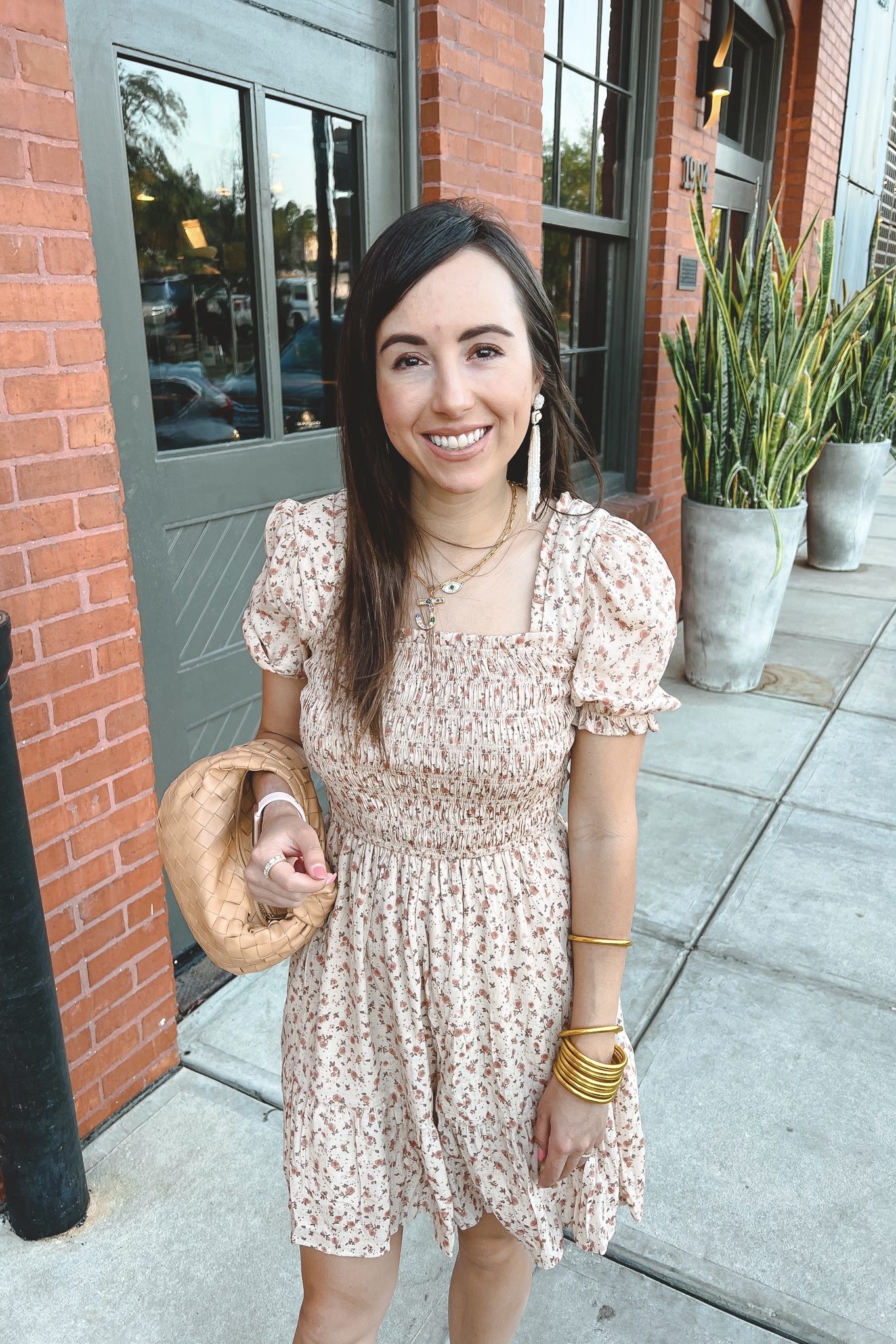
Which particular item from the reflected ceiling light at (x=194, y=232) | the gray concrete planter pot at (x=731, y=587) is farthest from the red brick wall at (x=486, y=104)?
the gray concrete planter pot at (x=731, y=587)

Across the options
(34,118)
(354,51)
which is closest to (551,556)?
(34,118)

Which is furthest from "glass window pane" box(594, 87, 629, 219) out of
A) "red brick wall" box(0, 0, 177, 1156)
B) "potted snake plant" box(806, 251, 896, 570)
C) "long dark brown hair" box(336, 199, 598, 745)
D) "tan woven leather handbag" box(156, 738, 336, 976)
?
"tan woven leather handbag" box(156, 738, 336, 976)

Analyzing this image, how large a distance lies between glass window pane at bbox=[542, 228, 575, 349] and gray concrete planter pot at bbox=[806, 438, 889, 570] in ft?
9.20

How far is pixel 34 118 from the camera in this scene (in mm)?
1746

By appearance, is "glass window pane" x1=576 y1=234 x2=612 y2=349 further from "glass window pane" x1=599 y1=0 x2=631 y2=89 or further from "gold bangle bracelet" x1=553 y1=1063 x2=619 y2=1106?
"gold bangle bracelet" x1=553 y1=1063 x2=619 y2=1106

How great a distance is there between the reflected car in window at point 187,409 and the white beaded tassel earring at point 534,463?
4.42 feet

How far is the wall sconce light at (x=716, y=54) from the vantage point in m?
4.96

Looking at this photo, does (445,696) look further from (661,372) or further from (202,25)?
(661,372)

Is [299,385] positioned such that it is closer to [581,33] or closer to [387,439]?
[387,439]

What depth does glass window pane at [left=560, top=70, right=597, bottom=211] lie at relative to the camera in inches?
171

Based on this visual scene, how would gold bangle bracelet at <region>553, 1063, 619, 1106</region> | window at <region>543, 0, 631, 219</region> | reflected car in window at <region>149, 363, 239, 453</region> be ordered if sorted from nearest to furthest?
gold bangle bracelet at <region>553, 1063, 619, 1106</region>
reflected car in window at <region>149, 363, 239, 453</region>
window at <region>543, 0, 631, 219</region>

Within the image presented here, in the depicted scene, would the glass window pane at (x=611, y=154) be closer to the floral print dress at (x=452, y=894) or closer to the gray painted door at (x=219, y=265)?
the gray painted door at (x=219, y=265)

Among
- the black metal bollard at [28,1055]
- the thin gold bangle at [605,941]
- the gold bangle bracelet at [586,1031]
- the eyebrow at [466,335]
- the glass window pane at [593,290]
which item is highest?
the glass window pane at [593,290]

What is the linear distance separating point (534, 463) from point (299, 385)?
5.92 feet
